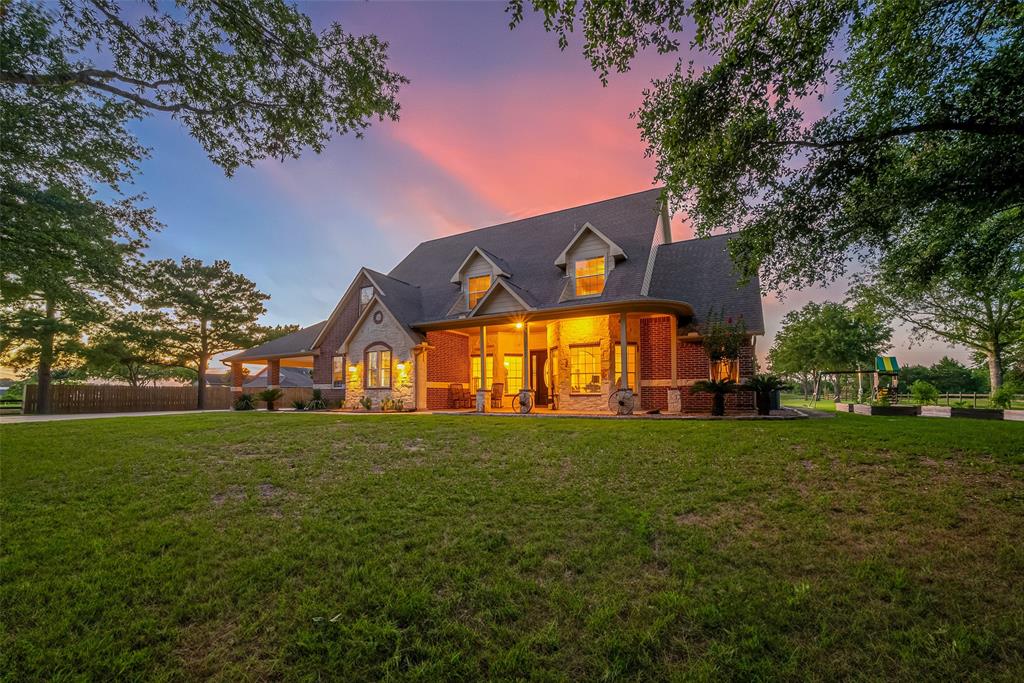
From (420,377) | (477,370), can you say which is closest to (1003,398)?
(477,370)

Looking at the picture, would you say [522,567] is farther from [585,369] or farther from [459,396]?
[459,396]

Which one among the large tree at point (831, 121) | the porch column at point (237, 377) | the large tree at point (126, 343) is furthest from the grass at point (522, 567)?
the large tree at point (126, 343)

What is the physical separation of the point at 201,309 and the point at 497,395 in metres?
21.1

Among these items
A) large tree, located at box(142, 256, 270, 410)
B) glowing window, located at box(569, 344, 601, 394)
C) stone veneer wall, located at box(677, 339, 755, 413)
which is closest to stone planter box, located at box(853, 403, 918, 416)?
stone veneer wall, located at box(677, 339, 755, 413)

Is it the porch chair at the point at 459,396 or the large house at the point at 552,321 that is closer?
Answer: the large house at the point at 552,321

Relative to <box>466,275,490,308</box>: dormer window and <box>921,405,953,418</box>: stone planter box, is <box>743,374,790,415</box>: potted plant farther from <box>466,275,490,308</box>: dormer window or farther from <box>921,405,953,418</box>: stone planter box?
<box>466,275,490,308</box>: dormer window

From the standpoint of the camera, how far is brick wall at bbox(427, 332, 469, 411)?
55.4ft

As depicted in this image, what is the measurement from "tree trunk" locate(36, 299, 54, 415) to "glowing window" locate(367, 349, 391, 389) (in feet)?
53.6

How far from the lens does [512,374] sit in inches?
705

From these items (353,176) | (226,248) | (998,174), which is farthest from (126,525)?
(226,248)

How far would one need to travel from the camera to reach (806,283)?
9688 mm

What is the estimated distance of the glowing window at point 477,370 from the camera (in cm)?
1803

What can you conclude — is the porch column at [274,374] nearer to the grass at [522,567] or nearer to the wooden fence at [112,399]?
the wooden fence at [112,399]

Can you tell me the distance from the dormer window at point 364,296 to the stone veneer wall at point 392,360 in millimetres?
1892
